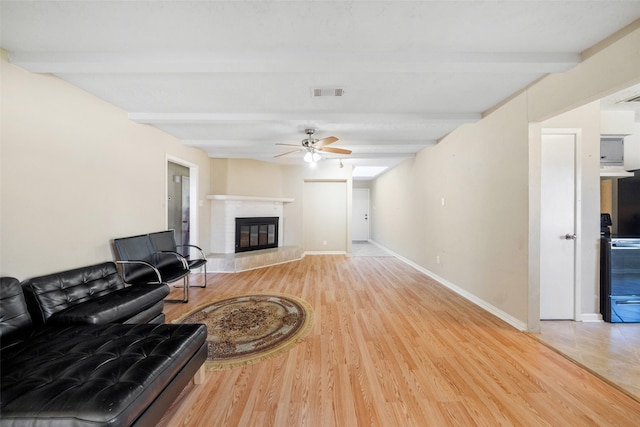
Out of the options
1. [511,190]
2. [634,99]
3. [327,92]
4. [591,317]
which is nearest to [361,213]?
[511,190]

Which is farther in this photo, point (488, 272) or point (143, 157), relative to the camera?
point (143, 157)

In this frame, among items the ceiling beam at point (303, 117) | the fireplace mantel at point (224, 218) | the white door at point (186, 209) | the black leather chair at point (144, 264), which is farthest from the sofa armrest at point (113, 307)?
the fireplace mantel at point (224, 218)

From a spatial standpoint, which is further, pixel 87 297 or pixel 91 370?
pixel 87 297

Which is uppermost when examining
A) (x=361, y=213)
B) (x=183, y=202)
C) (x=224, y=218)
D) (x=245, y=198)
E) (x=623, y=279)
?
(x=245, y=198)

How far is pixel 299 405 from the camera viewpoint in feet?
Answer: 4.71

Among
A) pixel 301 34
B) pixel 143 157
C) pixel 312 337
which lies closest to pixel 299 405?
pixel 312 337

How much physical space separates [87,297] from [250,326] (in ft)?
4.87

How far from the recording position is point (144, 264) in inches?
110

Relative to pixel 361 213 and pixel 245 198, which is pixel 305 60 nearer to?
pixel 245 198

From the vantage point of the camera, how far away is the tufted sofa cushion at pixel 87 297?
1.71 metres

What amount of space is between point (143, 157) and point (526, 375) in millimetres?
4697

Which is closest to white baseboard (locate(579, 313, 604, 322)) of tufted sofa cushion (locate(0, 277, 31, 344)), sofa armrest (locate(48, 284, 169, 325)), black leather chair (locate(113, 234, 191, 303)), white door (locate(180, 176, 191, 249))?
sofa armrest (locate(48, 284, 169, 325))

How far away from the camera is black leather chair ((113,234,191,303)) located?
8.50 feet

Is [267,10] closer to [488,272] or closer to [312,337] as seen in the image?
[312,337]
